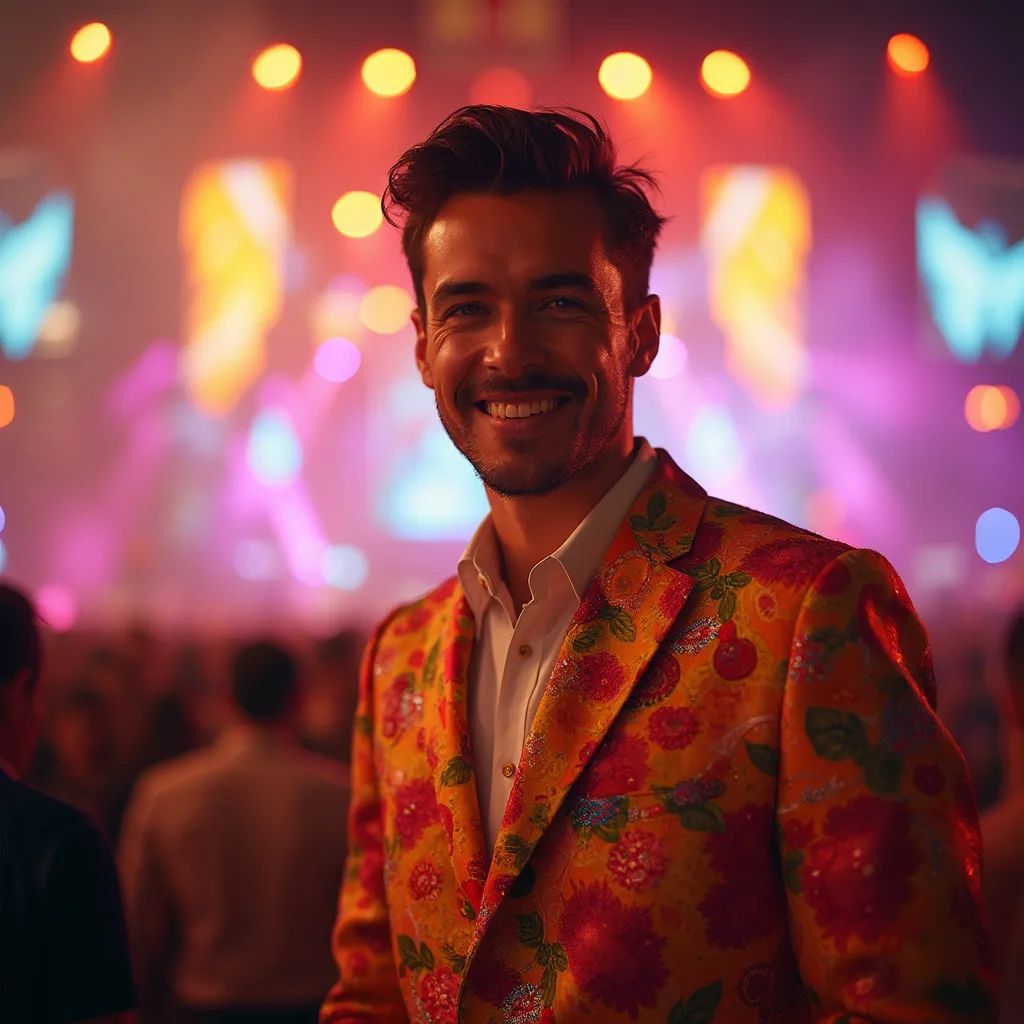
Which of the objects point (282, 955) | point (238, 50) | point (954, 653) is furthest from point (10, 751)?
point (238, 50)

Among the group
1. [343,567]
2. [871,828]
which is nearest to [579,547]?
[871,828]

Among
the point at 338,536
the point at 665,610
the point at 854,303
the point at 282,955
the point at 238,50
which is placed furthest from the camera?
the point at 338,536

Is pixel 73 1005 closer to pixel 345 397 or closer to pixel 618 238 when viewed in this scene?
pixel 618 238

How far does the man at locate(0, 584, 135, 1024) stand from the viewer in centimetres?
141

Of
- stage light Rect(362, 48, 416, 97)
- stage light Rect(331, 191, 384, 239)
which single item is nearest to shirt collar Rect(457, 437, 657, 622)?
stage light Rect(362, 48, 416, 97)

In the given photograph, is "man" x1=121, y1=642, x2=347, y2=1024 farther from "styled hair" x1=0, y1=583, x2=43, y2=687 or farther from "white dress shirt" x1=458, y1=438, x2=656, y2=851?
"white dress shirt" x1=458, y1=438, x2=656, y2=851

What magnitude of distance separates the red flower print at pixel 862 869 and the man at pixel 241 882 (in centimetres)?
195

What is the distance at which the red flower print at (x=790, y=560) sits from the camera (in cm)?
122

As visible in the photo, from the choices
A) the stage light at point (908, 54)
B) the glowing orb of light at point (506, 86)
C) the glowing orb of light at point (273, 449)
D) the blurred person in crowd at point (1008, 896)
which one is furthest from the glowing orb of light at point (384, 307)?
the blurred person in crowd at point (1008, 896)

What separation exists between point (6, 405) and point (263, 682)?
30.4 ft

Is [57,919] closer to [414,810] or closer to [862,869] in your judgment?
[414,810]

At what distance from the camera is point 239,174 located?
9.99m

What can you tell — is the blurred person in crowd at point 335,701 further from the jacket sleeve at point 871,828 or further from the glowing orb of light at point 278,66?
the glowing orb of light at point 278,66

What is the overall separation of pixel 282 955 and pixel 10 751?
1449 mm
